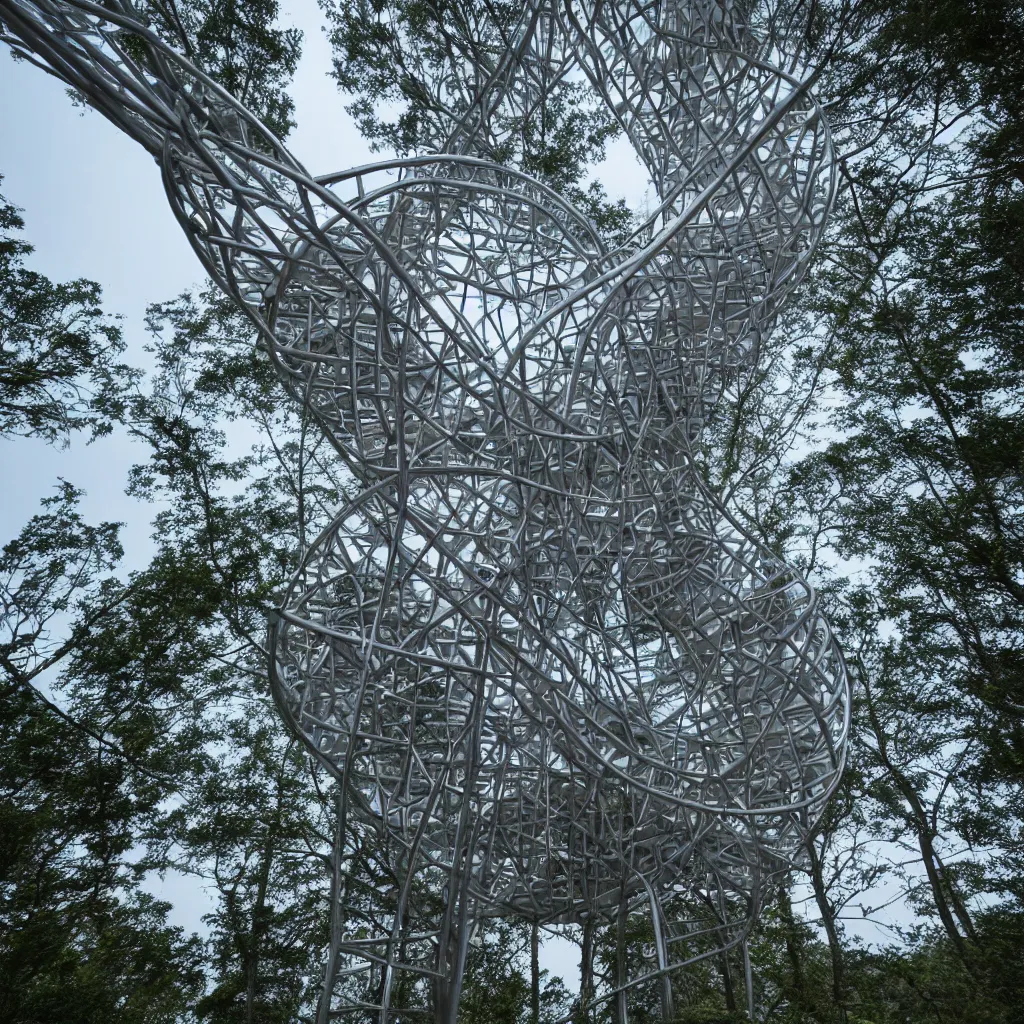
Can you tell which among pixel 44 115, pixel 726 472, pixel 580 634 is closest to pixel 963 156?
pixel 726 472

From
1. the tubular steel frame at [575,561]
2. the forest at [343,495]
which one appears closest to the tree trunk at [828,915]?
the forest at [343,495]

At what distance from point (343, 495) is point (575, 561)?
5837 millimetres

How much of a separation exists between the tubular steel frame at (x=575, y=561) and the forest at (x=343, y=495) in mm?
3233

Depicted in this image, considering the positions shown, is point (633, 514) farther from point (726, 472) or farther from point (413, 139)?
point (413, 139)

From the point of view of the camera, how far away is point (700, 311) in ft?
24.8


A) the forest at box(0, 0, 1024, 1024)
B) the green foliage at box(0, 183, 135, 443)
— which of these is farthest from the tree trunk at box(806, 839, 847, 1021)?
the green foliage at box(0, 183, 135, 443)

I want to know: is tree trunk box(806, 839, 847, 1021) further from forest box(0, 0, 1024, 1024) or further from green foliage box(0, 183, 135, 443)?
green foliage box(0, 183, 135, 443)

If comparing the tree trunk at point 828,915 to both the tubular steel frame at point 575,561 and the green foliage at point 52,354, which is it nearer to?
the tubular steel frame at point 575,561

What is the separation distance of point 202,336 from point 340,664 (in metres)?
8.16

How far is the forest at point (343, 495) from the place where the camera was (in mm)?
10750

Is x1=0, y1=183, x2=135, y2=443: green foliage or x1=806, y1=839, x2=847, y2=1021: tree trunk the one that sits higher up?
x1=0, y1=183, x2=135, y2=443: green foliage

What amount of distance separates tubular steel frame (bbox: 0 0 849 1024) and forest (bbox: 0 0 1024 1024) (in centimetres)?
323

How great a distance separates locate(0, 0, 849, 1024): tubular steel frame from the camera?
232 inches

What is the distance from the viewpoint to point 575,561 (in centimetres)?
639
